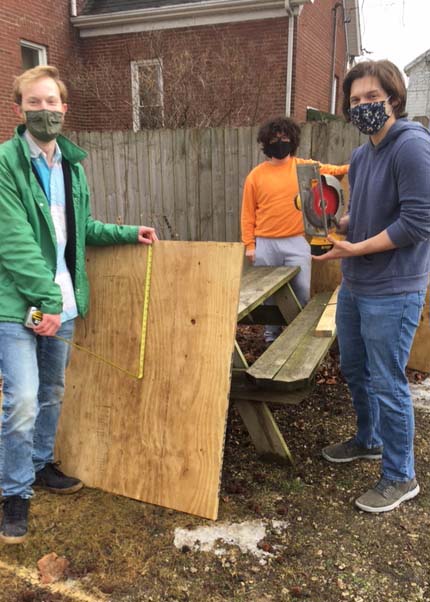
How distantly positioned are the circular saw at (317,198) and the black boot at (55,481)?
185cm

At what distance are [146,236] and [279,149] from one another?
2008 mm

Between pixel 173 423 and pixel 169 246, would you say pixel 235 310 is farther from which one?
pixel 173 423

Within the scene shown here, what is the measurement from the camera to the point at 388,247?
2.31 metres

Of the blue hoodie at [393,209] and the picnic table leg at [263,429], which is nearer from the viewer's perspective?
the blue hoodie at [393,209]

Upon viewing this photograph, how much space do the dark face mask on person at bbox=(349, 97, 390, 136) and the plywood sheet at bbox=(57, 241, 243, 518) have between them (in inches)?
32.1

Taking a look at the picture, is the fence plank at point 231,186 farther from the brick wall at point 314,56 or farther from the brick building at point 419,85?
the brick building at point 419,85

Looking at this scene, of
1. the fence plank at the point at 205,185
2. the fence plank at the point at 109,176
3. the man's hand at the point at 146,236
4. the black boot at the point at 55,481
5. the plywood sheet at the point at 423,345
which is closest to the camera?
the man's hand at the point at 146,236

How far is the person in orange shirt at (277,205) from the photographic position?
426cm

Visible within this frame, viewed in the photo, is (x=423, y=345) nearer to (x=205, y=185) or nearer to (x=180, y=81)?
(x=205, y=185)

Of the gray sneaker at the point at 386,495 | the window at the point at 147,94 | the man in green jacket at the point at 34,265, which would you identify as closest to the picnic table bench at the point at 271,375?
the gray sneaker at the point at 386,495

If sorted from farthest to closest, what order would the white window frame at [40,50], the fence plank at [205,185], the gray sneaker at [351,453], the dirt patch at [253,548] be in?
the white window frame at [40,50]
the fence plank at [205,185]
the gray sneaker at [351,453]
the dirt patch at [253,548]

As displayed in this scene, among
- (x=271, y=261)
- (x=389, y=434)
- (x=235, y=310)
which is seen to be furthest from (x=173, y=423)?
(x=271, y=261)

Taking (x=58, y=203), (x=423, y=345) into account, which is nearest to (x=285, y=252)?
(x=423, y=345)

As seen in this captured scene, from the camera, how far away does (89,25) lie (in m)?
12.7
